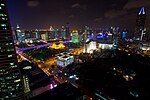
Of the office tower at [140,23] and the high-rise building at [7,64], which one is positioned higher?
the office tower at [140,23]

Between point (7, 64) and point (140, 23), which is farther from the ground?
point (140, 23)

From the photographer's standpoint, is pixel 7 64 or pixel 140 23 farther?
pixel 140 23

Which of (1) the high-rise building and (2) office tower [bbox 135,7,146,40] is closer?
(1) the high-rise building

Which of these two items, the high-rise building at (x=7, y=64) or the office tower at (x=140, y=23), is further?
the office tower at (x=140, y=23)

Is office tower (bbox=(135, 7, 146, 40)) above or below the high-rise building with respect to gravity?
above

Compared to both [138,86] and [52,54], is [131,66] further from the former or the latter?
[52,54]
